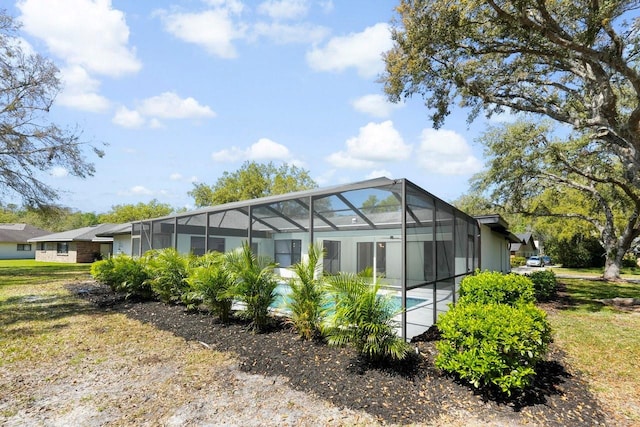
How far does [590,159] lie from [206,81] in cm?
1337

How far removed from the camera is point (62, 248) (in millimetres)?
27906

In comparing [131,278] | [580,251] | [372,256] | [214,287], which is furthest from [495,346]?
[580,251]

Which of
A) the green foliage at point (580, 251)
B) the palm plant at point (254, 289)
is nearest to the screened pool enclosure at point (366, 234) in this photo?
the palm plant at point (254, 289)

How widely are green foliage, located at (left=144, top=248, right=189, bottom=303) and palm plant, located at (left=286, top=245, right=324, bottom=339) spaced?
3.27m

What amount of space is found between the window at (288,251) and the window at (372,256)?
8.18 feet

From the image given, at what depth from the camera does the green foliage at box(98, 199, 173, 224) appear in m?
42.5

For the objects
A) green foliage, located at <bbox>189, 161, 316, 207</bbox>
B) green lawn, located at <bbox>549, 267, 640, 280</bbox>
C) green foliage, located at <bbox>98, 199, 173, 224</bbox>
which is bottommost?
green lawn, located at <bbox>549, 267, 640, 280</bbox>

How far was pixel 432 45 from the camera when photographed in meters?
7.88

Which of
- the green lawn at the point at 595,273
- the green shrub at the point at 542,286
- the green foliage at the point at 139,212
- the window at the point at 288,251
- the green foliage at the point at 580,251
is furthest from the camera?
the green foliage at the point at 139,212

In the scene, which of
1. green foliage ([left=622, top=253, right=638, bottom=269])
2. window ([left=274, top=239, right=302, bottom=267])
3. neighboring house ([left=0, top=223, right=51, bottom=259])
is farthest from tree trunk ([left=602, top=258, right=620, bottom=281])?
neighboring house ([left=0, top=223, right=51, bottom=259])

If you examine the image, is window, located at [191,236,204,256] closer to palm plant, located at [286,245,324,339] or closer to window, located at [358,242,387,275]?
window, located at [358,242,387,275]

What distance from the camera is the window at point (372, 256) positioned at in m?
13.5

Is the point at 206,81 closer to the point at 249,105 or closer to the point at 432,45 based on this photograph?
the point at 249,105

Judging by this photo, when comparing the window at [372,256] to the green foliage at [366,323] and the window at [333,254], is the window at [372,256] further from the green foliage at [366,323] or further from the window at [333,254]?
the green foliage at [366,323]
